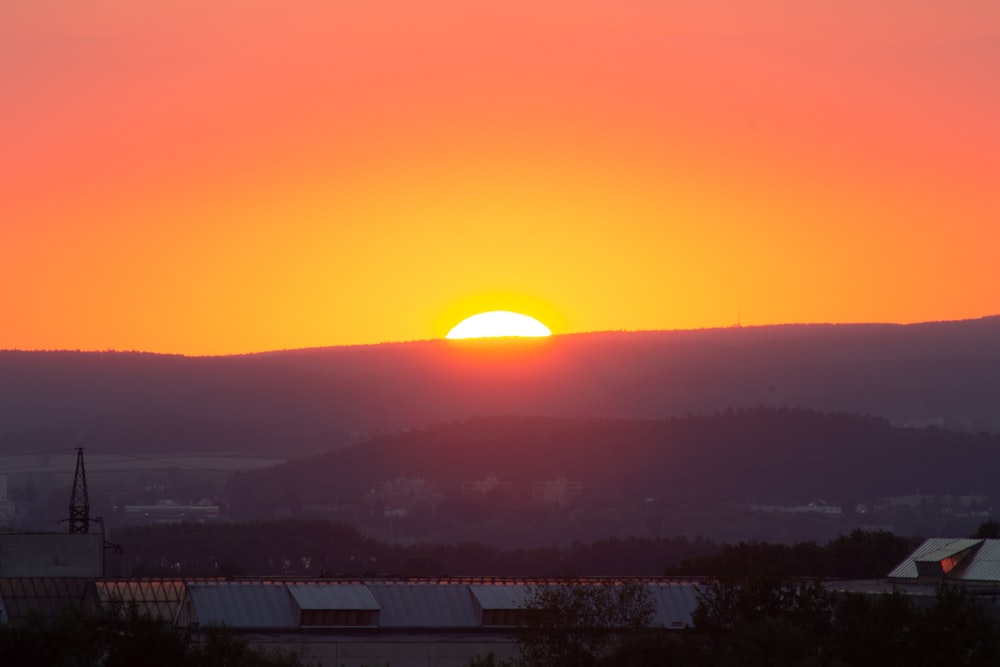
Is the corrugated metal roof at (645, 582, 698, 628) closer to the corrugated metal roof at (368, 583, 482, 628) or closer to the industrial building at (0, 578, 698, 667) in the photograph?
the industrial building at (0, 578, 698, 667)

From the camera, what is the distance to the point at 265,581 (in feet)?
380

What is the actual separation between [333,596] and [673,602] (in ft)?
49.2

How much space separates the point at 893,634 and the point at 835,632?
2.37 m

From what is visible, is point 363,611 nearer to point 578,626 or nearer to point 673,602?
point 673,602

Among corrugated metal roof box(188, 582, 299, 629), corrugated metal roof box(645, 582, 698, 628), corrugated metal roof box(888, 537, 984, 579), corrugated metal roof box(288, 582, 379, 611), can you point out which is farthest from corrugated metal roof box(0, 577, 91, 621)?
corrugated metal roof box(888, 537, 984, 579)

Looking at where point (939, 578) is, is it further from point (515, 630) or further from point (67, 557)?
point (67, 557)

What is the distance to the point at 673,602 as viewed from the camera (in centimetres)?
11156

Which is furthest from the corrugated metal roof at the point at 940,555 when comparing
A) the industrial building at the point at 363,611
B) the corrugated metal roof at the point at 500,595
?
the corrugated metal roof at the point at 500,595

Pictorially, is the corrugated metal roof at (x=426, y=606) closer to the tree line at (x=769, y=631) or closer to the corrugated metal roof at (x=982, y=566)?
the tree line at (x=769, y=631)

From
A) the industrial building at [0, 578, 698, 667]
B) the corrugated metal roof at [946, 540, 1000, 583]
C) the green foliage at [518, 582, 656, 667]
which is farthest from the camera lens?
the corrugated metal roof at [946, 540, 1000, 583]

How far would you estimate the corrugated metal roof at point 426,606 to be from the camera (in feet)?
364

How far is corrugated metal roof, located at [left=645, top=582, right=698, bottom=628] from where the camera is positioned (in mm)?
109750

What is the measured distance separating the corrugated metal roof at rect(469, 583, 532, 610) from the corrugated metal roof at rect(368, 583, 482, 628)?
38 cm

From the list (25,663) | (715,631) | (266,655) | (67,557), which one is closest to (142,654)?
(25,663)
